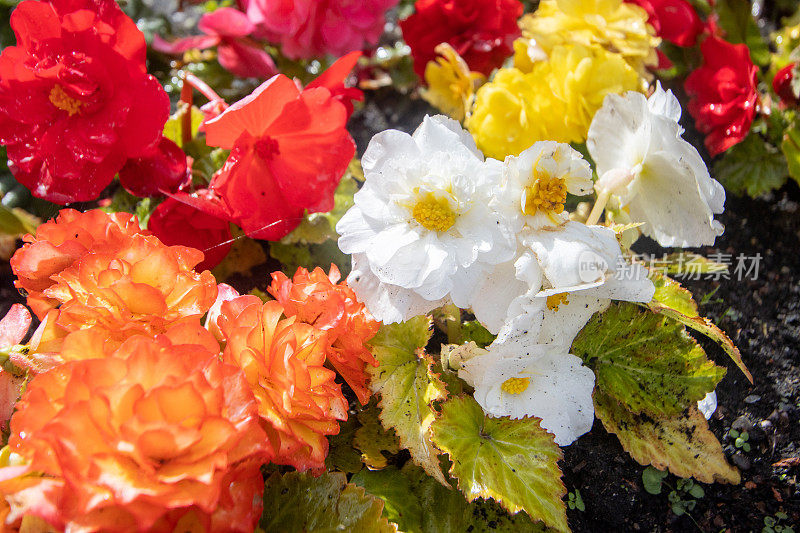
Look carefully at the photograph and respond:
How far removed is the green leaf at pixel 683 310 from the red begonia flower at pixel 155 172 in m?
0.87

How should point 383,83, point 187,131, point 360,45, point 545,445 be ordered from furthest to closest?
point 383,83 → point 360,45 → point 187,131 → point 545,445

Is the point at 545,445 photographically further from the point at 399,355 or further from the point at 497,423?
the point at 399,355

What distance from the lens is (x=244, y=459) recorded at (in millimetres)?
688

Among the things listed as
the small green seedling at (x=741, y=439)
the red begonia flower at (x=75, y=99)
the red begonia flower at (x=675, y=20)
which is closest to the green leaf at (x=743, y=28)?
the red begonia flower at (x=675, y=20)

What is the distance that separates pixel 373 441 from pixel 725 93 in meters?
1.10

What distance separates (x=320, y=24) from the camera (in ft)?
4.95

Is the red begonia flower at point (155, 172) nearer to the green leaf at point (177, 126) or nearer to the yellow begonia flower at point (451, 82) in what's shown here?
the green leaf at point (177, 126)

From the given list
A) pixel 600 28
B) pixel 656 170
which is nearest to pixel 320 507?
pixel 656 170

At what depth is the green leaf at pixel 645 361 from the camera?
106cm

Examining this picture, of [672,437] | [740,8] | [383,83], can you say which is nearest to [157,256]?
[672,437]

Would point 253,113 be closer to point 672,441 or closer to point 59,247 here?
point 59,247

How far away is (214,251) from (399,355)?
411 mm

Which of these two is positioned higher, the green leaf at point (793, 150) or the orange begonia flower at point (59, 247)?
the orange begonia flower at point (59, 247)

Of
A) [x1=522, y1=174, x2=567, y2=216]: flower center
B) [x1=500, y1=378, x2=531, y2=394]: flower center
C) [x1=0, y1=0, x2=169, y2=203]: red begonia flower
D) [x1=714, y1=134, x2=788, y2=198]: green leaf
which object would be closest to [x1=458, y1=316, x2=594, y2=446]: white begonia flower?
[x1=500, y1=378, x2=531, y2=394]: flower center
